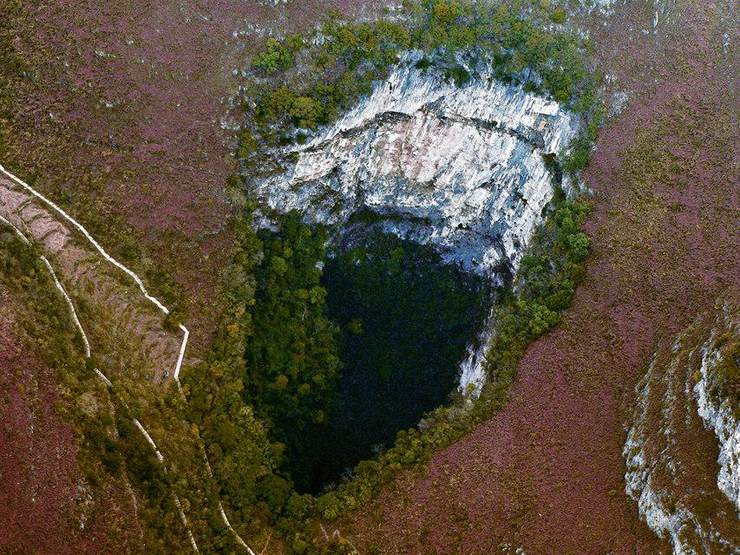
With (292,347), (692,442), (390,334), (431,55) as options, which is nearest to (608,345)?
(692,442)

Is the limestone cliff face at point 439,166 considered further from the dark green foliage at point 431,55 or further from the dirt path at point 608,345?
the dirt path at point 608,345

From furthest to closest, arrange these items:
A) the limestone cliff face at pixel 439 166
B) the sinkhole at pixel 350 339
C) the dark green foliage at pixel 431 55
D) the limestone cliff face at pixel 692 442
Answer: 1. the limestone cliff face at pixel 439 166
2. the dark green foliage at pixel 431 55
3. the sinkhole at pixel 350 339
4. the limestone cliff face at pixel 692 442

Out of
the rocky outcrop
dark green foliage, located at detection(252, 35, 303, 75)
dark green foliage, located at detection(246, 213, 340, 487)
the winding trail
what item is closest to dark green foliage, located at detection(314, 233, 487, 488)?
dark green foliage, located at detection(246, 213, 340, 487)

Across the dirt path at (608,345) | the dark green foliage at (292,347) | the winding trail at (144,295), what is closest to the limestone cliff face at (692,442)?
the dirt path at (608,345)

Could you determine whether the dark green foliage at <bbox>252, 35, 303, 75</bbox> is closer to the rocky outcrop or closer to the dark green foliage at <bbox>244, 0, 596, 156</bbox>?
the dark green foliage at <bbox>244, 0, 596, 156</bbox>

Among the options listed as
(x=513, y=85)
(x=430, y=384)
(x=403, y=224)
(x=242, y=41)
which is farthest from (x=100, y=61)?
(x=430, y=384)

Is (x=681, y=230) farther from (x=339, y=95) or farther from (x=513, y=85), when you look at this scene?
(x=339, y=95)
